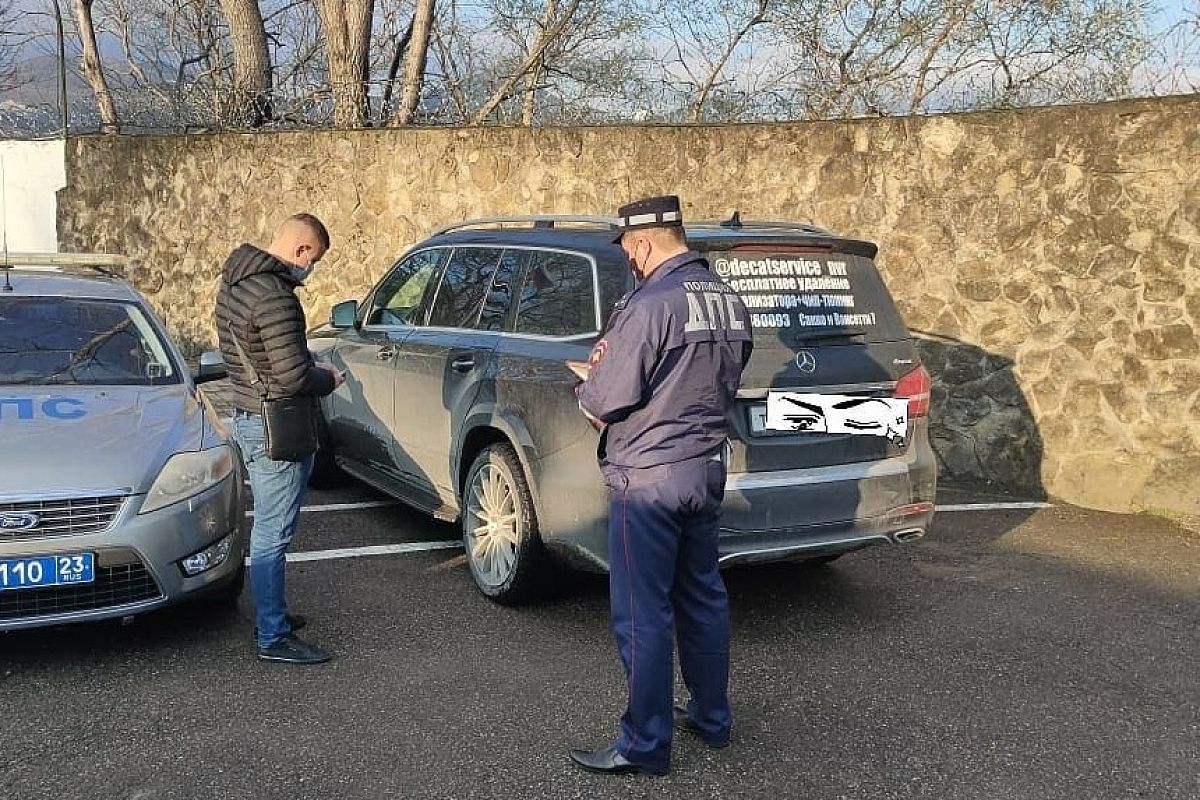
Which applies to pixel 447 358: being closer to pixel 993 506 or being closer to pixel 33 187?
pixel 993 506

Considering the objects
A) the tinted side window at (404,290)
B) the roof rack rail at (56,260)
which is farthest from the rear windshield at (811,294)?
the roof rack rail at (56,260)

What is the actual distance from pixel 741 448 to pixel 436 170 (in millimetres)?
7423

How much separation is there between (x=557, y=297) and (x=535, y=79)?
298 inches

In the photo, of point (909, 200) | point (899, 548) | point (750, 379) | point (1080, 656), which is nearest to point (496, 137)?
point (909, 200)

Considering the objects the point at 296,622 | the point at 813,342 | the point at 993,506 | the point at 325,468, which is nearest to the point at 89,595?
the point at 296,622

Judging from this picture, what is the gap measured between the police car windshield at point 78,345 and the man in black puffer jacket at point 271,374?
1.21m

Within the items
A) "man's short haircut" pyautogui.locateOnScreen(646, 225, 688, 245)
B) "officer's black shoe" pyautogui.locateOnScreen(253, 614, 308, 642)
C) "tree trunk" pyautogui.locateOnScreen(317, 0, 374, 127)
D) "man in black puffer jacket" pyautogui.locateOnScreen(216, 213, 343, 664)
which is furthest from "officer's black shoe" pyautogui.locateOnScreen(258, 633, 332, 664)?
"tree trunk" pyautogui.locateOnScreen(317, 0, 374, 127)

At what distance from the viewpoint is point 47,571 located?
161 inches

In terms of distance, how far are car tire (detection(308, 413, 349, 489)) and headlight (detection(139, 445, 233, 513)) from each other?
233 centimetres

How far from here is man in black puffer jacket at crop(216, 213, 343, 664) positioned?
4203 mm

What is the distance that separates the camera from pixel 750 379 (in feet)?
14.3

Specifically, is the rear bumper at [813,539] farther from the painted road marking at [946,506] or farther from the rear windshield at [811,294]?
the painted road marking at [946,506]

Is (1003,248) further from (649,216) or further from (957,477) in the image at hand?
(649,216)

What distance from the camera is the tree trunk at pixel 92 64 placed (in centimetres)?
1380
